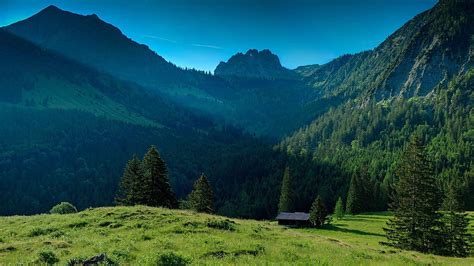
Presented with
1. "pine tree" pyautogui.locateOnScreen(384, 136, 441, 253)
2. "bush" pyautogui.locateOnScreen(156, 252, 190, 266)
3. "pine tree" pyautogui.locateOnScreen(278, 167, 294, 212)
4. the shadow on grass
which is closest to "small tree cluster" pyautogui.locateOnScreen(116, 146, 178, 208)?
"pine tree" pyautogui.locateOnScreen(384, 136, 441, 253)

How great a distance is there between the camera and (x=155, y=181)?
211 ft

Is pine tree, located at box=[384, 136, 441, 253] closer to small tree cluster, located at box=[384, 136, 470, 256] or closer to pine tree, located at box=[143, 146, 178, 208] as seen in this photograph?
small tree cluster, located at box=[384, 136, 470, 256]

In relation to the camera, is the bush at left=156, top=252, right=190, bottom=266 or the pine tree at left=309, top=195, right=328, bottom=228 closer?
the bush at left=156, top=252, right=190, bottom=266

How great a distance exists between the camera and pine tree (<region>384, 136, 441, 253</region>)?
4712 cm

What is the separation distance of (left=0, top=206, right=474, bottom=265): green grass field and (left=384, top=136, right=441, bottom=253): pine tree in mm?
17769

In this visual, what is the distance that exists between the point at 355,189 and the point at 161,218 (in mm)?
103900

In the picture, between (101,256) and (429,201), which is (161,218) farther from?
(429,201)

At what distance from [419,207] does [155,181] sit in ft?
141

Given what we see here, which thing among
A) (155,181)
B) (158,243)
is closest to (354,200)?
(155,181)

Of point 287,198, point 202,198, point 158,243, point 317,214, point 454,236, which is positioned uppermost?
point 158,243

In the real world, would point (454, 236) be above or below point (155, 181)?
above

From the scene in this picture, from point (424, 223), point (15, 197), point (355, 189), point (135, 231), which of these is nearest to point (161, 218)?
point (135, 231)

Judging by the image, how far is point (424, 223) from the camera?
4709cm

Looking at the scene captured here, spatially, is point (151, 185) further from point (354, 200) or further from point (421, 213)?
point (354, 200)
